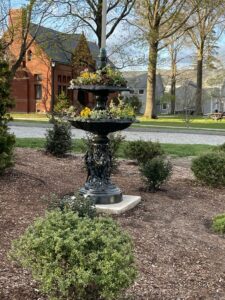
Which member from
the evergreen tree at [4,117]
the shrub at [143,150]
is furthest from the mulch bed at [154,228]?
the shrub at [143,150]

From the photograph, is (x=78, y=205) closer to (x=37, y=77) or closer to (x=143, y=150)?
(x=143, y=150)

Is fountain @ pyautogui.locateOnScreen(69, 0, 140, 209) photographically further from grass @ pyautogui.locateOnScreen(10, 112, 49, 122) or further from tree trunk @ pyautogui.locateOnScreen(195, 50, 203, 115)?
tree trunk @ pyautogui.locateOnScreen(195, 50, 203, 115)

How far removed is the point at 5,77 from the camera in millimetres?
6922

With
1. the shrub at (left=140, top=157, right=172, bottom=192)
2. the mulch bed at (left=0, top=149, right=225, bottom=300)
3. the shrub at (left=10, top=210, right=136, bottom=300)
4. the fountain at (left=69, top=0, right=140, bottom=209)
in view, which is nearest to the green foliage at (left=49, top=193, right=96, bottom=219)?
the mulch bed at (left=0, top=149, right=225, bottom=300)

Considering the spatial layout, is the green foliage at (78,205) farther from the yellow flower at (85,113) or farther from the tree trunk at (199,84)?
the tree trunk at (199,84)

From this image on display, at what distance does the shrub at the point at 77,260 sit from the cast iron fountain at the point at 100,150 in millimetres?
3190

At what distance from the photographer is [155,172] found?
7.85m

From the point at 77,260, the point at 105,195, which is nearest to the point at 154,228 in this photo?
the point at 105,195

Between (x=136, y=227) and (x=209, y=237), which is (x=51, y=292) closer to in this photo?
(x=136, y=227)

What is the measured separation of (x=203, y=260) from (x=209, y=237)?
0.89m

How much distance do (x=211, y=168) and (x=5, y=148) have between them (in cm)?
406

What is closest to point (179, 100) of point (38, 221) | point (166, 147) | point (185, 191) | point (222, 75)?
point (222, 75)

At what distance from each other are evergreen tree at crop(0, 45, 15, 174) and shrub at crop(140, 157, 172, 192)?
7.47 feet

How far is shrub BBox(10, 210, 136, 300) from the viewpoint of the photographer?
301 centimetres
